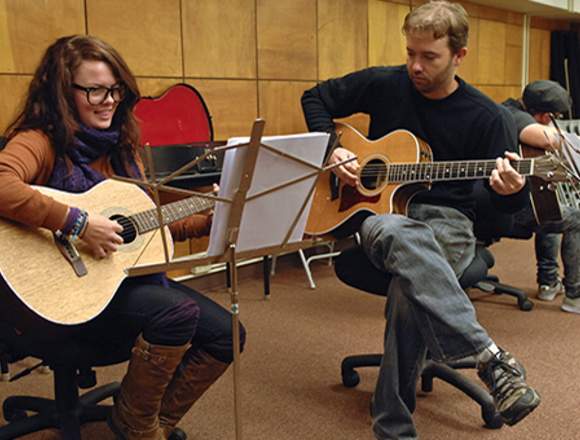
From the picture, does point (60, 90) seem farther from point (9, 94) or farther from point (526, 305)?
point (526, 305)

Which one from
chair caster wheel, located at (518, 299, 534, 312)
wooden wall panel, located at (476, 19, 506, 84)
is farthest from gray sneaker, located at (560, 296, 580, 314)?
wooden wall panel, located at (476, 19, 506, 84)

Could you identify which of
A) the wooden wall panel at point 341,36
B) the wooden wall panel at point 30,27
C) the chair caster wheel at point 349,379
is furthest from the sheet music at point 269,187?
the wooden wall panel at point 341,36

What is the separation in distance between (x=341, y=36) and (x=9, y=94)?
243 centimetres

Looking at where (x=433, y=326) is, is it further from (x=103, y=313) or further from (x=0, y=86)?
(x=0, y=86)

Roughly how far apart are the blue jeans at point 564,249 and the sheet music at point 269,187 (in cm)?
188

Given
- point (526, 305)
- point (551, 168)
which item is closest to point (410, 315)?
point (551, 168)

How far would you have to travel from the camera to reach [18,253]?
1602 mm

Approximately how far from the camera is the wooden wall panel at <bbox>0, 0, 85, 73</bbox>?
292 cm

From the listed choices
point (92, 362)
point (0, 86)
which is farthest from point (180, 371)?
point (0, 86)

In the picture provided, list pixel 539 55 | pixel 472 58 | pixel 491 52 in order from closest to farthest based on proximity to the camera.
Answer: pixel 472 58 < pixel 491 52 < pixel 539 55

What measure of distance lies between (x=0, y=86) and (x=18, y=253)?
166cm

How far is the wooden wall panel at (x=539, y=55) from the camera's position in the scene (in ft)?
22.4

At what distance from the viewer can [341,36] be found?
4.55m

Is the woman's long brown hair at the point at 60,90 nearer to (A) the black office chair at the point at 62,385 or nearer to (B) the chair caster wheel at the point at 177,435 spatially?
(A) the black office chair at the point at 62,385
